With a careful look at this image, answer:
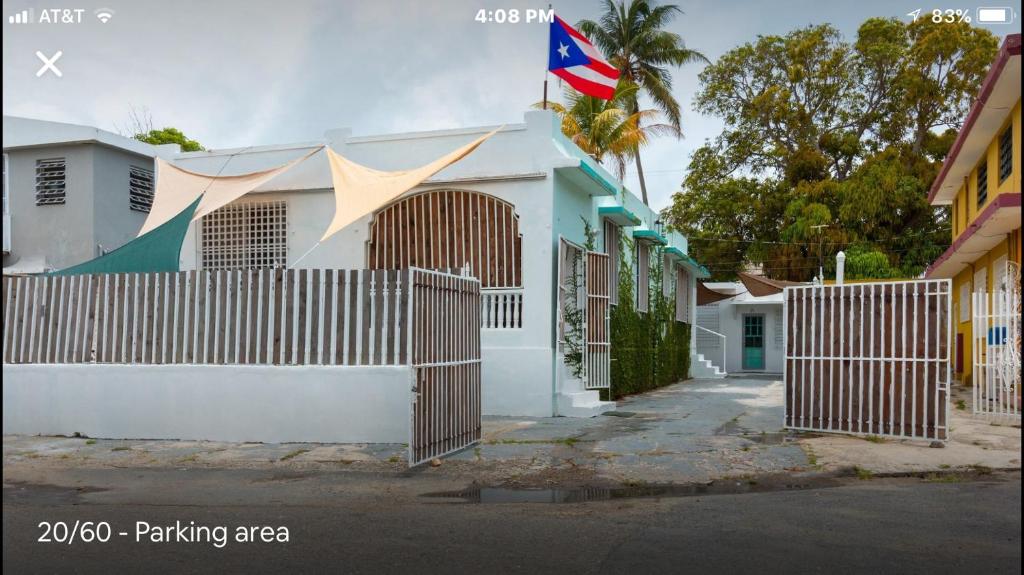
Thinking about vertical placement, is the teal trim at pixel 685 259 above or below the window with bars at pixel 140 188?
below

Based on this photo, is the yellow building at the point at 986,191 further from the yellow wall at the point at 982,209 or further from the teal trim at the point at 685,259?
the teal trim at the point at 685,259

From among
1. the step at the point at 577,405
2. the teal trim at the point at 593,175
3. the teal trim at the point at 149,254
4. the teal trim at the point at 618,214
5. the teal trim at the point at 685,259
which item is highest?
the teal trim at the point at 593,175

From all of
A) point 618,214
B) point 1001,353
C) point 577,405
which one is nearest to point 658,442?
point 577,405

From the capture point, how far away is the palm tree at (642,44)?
106 ft

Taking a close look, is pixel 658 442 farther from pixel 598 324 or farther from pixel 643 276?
pixel 643 276

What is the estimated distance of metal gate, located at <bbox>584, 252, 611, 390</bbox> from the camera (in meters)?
14.0

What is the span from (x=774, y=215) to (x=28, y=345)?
1136 inches

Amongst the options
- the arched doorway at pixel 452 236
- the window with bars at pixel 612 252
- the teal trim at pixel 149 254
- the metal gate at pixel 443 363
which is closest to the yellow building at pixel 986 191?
the window with bars at pixel 612 252

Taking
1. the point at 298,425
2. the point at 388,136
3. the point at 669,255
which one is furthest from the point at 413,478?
the point at 669,255

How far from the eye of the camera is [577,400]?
44.0 feet

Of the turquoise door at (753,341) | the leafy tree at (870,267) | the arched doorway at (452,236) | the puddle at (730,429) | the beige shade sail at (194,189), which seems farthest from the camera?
the turquoise door at (753,341)

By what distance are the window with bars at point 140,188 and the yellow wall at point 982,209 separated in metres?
17.5

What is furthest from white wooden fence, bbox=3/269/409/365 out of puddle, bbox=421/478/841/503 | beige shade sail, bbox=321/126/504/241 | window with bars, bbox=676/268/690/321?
window with bars, bbox=676/268/690/321

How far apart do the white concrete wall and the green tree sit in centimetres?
2070
